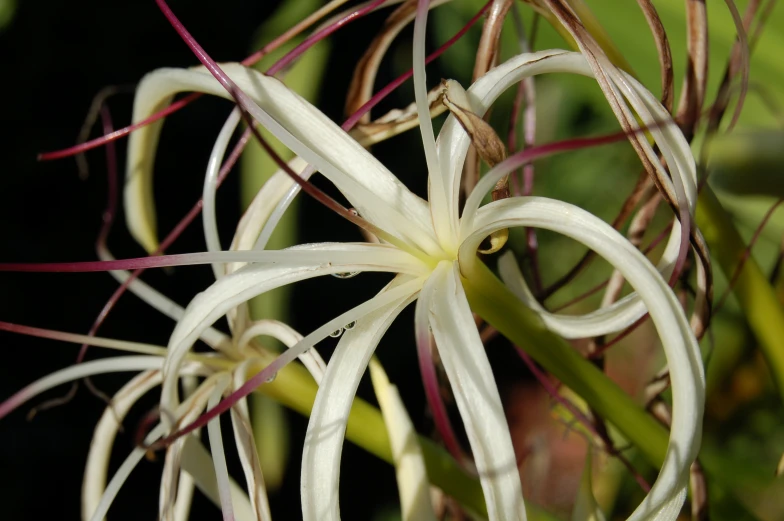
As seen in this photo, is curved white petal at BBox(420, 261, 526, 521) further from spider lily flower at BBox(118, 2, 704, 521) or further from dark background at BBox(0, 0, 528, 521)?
dark background at BBox(0, 0, 528, 521)

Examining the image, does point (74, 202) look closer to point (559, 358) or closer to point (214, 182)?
point (214, 182)

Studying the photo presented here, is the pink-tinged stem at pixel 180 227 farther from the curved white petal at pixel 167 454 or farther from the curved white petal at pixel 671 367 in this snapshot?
the curved white petal at pixel 671 367

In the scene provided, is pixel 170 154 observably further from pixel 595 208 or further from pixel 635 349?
pixel 635 349

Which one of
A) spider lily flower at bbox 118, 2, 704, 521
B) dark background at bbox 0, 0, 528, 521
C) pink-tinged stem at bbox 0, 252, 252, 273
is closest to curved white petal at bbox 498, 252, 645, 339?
spider lily flower at bbox 118, 2, 704, 521

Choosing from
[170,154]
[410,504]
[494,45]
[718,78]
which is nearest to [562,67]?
[494,45]

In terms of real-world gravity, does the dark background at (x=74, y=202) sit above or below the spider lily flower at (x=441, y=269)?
above

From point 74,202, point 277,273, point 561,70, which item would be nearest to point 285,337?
point 277,273

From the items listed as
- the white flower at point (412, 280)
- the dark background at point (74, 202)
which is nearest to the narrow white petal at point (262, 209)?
the white flower at point (412, 280)
